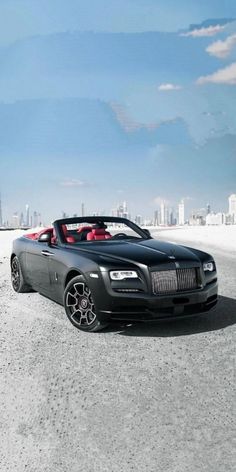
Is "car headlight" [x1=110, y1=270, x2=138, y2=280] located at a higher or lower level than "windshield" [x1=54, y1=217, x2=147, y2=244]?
lower

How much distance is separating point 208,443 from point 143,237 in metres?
4.36

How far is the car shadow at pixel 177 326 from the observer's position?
557 centimetres

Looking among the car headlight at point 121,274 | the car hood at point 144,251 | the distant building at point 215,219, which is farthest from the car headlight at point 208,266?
the distant building at point 215,219

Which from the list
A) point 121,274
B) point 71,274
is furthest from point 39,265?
point 121,274

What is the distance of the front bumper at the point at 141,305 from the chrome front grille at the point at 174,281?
0.24 ft

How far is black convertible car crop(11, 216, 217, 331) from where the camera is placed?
211 inches

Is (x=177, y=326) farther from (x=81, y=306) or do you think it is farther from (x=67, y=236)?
(x=67, y=236)

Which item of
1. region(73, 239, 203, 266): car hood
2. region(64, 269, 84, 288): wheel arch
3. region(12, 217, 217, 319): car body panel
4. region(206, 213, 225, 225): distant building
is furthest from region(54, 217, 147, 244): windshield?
region(206, 213, 225, 225): distant building

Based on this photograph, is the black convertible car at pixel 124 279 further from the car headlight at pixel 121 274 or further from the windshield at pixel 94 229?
the windshield at pixel 94 229

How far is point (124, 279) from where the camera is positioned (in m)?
5.39

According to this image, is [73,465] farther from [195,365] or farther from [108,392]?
[195,365]

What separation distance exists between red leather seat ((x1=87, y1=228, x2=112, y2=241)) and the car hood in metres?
0.49

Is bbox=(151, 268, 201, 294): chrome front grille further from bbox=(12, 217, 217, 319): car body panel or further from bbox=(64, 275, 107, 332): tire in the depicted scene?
bbox=(64, 275, 107, 332): tire

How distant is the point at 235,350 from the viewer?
4949mm
